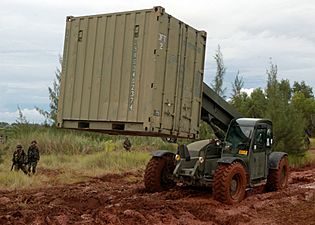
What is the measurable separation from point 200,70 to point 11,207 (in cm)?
505

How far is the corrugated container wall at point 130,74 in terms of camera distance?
9.84m

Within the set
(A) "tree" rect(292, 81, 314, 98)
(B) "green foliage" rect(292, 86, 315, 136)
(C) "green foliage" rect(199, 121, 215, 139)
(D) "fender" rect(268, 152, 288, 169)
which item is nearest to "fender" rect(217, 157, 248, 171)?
(D) "fender" rect(268, 152, 288, 169)

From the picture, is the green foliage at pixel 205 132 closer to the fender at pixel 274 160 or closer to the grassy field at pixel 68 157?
the grassy field at pixel 68 157

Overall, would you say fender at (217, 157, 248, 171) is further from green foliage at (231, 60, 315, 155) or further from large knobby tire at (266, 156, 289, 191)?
green foliage at (231, 60, 315, 155)

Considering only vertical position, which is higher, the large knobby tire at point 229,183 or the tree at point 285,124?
the tree at point 285,124

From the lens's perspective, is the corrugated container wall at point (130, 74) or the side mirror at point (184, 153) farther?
the side mirror at point (184, 153)

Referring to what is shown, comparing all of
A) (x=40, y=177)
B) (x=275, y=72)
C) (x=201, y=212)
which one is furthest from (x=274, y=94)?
(x=201, y=212)

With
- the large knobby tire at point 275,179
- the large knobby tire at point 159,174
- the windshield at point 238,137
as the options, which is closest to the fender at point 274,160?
the large knobby tire at point 275,179

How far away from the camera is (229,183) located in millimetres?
11258

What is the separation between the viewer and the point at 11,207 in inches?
404

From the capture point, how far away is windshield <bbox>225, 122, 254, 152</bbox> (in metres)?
12.6

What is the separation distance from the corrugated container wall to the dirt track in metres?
1.56

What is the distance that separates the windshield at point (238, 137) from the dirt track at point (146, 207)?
51.7 inches

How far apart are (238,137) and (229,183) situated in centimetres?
189
